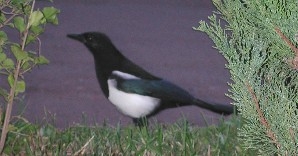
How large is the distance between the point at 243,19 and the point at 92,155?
4.96 ft

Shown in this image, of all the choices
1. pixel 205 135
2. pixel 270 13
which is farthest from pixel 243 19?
pixel 205 135

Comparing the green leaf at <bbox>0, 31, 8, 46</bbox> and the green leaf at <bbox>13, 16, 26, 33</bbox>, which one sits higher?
the green leaf at <bbox>13, 16, 26, 33</bbox>

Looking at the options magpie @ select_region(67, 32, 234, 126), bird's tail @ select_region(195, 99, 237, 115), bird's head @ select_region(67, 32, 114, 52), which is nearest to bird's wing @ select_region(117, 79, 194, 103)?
magpie @ select_region(67, 32, 234, 126)

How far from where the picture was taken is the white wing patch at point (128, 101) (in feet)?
22.2

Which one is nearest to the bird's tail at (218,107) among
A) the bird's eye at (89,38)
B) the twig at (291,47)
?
the bird's eye at (89,38)

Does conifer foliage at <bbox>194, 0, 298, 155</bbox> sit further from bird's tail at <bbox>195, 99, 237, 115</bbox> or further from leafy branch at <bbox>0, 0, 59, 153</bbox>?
bird's tail at <bbox>195, 99, 237, 115</bbox>

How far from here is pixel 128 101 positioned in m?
6.79

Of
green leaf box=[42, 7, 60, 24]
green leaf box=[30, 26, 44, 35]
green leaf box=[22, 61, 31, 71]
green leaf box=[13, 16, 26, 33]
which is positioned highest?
green leaf box=[42, 7, 60, 24]

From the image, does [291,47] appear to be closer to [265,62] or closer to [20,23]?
[265,62]

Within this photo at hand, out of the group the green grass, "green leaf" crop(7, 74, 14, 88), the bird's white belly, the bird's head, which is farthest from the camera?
the bird's head

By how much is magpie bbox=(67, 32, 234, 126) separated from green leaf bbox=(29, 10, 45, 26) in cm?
290

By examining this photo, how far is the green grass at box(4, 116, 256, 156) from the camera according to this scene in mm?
4508

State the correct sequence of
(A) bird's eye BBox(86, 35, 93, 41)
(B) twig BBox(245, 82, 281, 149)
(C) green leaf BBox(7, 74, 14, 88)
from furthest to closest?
1. (A) bird's eye BBox(86, 35, 93, 41)
2. (C) green leaf BBox(7, 74, 14, 88)
3. (B) twig BBox(245, 82, 281, 149)

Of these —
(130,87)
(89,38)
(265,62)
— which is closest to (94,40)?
(89,38)
